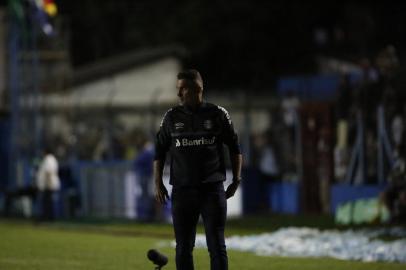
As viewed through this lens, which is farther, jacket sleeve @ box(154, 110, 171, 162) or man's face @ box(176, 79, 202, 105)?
jacket sleeve @ box(154, 110, 171, 162)

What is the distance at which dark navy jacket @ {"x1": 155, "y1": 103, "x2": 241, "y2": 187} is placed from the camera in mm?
12656

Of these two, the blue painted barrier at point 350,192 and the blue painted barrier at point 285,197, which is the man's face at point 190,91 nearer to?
the blue painted barrier at point 350,192

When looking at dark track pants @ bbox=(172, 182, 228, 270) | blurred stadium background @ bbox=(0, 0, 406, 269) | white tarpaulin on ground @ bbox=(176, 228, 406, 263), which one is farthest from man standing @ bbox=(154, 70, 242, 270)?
blurred stadium background @ bbox=(0, 0, 406, 269)

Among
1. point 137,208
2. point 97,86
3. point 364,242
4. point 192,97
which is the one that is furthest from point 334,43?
point 192,97

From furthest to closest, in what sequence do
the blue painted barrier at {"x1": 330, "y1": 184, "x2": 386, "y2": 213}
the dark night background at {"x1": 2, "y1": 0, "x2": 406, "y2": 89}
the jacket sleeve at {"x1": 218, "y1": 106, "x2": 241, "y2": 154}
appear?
1. the dark night background at {"x1": 2, "y1": 0, "x2": 406, "y2": 89}
2. the blue painted barrier at {"x1": 330, "y1": 184, "x2": 386, "y2": 213}
3. the jacket sleeve at {"x1": 218, "y1": 106, "x2": 241, "y2": 154}

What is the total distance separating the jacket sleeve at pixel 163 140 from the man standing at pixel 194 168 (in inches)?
3.0

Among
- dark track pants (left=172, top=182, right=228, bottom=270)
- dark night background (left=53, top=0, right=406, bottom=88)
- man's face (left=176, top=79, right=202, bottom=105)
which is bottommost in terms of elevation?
dark track pants (left=172, top=182, right=228, bottom=270)

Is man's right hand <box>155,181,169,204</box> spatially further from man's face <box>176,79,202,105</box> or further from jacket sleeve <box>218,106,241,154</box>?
man's face <box>176,79,202,105</box>

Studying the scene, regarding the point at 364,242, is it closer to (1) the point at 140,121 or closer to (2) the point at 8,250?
(2) the point at 8,250

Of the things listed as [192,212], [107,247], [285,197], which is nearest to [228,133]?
[192,212]

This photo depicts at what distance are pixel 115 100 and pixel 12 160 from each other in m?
10.2

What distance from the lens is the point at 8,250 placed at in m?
20.5

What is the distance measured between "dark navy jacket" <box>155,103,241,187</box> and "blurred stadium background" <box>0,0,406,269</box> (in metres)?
11.9

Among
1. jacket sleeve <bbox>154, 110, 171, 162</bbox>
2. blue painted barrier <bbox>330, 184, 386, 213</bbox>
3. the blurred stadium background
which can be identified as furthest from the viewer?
the blurred stadium background
